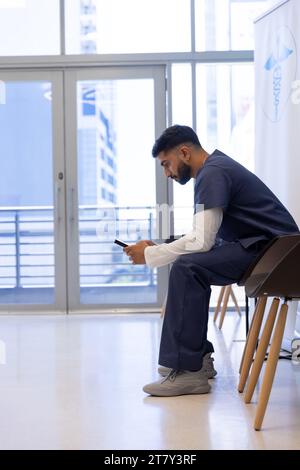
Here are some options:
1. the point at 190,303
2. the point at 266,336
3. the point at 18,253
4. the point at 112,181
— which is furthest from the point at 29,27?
the point at 266,336

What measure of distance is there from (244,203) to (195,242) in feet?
0.90

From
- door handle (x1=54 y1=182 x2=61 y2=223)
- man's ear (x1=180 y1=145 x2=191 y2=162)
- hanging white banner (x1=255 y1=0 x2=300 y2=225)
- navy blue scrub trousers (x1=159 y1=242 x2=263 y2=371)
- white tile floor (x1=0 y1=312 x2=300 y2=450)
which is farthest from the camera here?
door handle (x1=54 y1=182 x2=61 y2=223)

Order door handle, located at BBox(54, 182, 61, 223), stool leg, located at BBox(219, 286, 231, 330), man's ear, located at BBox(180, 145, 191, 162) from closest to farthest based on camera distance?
1. man's ear, located at BBox(180, 145, 191, 162)
2. stool leg, located at BBox(219, 286, 231, 330)
3. door handle, located at BBox(54, 182, 61, 223)

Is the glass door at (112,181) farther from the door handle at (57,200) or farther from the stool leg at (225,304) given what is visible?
the stool leg at (225,304)

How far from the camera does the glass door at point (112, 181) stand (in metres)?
6.46

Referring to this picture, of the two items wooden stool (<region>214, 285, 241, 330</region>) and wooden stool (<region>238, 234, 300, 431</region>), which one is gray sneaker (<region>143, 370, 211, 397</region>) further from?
wooden stool (<region>214, 285, 241, 330</region>)

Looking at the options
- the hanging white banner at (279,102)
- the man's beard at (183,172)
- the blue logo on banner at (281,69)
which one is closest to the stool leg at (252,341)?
the man's beard at (183,172)

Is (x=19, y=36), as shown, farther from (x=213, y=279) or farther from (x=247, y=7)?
(x=213, y=279)

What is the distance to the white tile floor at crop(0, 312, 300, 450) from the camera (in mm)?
2494

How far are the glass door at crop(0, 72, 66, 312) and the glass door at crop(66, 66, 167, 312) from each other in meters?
0.10

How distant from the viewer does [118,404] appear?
3014 millimetres

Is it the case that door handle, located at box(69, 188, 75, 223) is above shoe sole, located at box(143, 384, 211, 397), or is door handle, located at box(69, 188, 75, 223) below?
above

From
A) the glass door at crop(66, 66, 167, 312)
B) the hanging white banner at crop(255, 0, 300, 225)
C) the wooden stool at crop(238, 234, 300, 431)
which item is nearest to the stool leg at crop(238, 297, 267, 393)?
the wooden stool at crop(238, 234, 300, 431)
